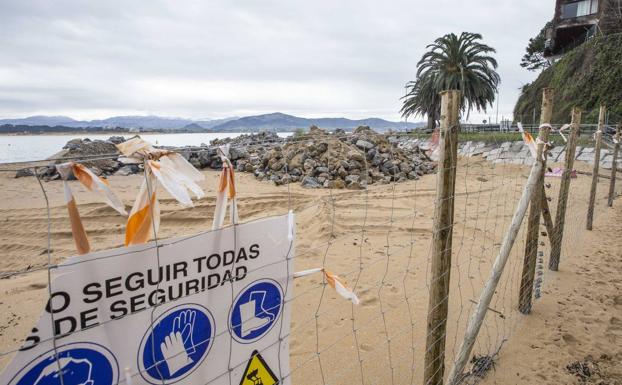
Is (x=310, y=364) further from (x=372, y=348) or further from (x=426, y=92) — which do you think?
(x=426, y=92)

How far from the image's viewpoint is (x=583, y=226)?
21.5ft

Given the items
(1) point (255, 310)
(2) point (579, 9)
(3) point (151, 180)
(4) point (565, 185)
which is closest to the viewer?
(3) point (151, 180)

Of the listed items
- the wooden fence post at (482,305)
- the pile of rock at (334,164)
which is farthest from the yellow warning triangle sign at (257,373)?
the pile of rock at (334,164)

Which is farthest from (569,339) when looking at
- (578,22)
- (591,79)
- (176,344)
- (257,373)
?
(578,22)

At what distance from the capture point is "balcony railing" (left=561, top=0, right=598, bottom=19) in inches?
1123

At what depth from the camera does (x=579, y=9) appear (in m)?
29.5

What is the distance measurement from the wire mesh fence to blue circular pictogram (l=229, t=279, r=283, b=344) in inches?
4.4

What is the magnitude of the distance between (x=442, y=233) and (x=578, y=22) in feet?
125

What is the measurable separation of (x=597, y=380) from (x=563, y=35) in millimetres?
38478

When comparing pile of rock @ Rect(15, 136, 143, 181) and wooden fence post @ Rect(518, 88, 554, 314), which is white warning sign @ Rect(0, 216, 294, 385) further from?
pile of rock @ Rect(15, 136, 143, 181)

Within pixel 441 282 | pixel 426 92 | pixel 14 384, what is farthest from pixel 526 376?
pixel 426 92

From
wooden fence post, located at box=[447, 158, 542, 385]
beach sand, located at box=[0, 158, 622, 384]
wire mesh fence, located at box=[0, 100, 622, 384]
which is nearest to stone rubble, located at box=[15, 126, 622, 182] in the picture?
wire mesh fence, located at box=[0, 100, 622, 384]

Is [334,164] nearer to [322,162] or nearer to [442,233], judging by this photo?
[322,162]

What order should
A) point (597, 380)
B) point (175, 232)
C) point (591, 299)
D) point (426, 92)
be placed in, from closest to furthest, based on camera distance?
point (597, 380) → point (591, 299) → point (175, 232) → point (426, 92)
